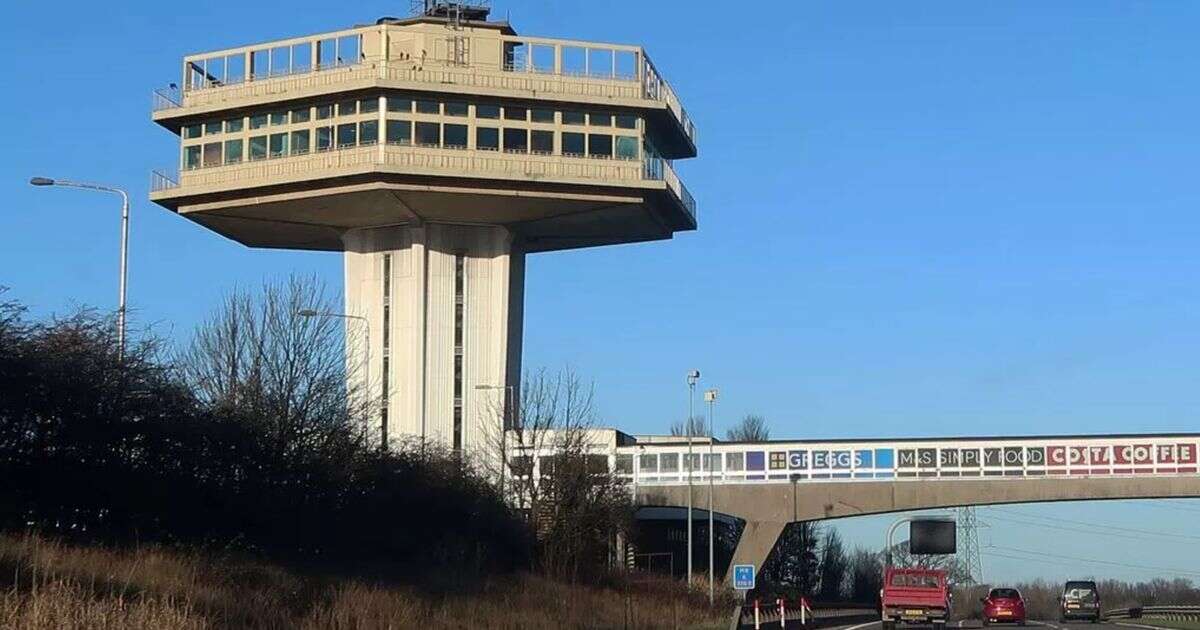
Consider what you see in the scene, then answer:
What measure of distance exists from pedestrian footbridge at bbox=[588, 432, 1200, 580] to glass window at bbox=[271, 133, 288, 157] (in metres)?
22.1

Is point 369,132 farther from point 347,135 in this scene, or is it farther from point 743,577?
point 743,577

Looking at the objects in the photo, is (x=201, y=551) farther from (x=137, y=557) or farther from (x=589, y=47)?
(x=589, y=47)

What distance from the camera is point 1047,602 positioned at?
143000mm

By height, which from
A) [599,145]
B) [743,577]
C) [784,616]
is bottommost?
[784,616]

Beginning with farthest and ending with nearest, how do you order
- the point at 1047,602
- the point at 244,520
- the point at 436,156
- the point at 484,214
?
the point at 1047,602 → the point at 484,214 → the point at 436,156 → the point at 244,520

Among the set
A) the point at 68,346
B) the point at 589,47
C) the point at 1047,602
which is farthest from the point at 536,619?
the point at 1047,602

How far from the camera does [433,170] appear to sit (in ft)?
214

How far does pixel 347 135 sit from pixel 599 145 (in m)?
11.0

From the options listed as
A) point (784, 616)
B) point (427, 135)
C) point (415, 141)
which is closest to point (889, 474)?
point (784, 616)

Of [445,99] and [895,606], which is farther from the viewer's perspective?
[445,99]

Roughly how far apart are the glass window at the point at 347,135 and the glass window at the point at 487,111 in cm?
523

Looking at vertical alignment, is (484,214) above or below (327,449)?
above

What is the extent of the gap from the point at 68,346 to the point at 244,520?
26.5ft

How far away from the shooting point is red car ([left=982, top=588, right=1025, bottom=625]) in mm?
58531
